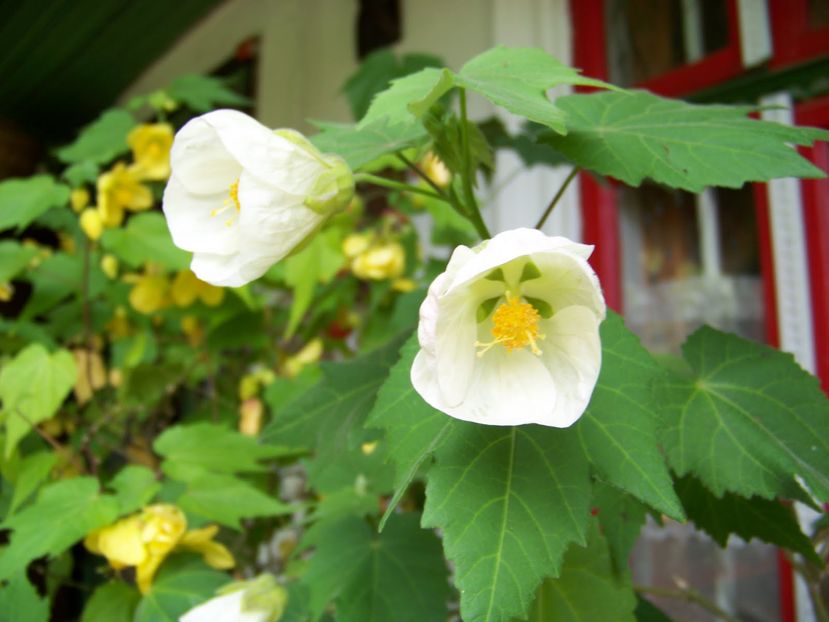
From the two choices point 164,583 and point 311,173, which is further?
point 164,583

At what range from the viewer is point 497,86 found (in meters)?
0.41

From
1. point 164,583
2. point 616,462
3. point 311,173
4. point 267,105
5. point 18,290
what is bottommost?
point 164,583

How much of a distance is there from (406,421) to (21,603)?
0.51 metres

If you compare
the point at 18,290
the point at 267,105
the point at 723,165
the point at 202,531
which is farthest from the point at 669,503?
the point at 267,105

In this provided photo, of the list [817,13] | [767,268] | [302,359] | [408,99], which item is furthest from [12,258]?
[817,13]

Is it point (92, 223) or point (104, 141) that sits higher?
point (104, 141)

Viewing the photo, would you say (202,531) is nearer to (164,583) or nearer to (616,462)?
(164,583)

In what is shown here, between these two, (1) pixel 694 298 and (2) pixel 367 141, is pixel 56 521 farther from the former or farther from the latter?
(1) pixel 694 298

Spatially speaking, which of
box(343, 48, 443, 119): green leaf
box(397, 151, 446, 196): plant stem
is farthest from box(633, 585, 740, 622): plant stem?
box(343, 48, 443, 119): green leaf

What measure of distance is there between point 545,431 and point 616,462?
5 centimetres

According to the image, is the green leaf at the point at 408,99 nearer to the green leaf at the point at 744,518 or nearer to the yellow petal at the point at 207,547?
the green leaf at the point at 744,518

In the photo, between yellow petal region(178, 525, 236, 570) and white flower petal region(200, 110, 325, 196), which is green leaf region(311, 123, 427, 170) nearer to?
white flower petal region(200, 110, 325, 196)

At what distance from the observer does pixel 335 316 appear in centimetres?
119

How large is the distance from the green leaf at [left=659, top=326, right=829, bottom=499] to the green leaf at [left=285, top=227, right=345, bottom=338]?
1.78 feet
